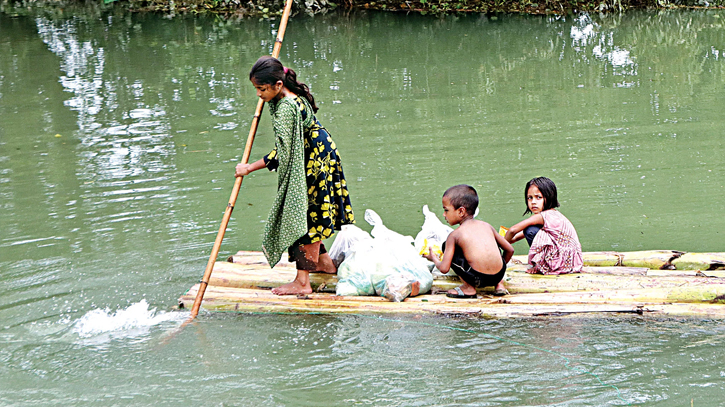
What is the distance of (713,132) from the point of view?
666 cm

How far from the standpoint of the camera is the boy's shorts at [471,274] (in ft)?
12.1

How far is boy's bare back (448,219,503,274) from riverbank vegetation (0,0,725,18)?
1251cm

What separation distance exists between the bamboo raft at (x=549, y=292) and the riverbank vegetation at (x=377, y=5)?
1223 cm

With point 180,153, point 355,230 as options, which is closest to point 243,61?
point 180,153

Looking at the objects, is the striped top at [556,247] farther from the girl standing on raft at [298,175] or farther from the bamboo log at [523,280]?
the girl standing on raft at [298,175]

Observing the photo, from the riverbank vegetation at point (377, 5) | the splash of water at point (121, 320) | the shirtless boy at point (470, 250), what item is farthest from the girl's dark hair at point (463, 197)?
the riverbank vegetation at point (377, 5)

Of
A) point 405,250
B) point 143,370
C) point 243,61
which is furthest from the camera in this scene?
point 243,61

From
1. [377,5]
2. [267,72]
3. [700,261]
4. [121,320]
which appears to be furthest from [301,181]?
[377,5]

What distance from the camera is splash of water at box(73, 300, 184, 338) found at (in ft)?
12.2

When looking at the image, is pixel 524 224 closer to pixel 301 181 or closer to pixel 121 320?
pixel 301 181

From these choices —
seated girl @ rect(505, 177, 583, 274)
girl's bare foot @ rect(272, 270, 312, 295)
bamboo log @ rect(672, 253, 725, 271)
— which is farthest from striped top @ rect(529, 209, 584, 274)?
girl's bare foot @ rect(272, 270, 312, 295)

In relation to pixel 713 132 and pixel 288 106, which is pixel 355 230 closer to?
pixel 288 106

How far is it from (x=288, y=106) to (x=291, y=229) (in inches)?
25.5

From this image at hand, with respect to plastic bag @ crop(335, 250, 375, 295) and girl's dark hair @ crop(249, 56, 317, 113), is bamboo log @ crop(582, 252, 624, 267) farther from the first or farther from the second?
girl's dark hair @ crop(249, 56, 317, 113)
